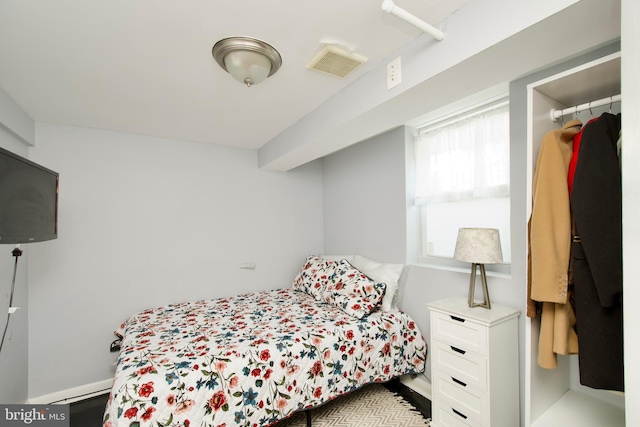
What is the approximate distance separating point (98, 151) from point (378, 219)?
2.67 metres

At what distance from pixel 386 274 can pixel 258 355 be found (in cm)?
132

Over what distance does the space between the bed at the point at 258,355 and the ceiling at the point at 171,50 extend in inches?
64.8

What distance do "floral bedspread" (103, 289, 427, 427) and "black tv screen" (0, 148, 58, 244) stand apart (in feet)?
2.83

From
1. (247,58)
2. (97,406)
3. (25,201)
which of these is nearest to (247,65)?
(247,58)

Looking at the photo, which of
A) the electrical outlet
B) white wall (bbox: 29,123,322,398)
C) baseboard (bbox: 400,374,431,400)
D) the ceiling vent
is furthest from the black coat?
white wall (bbox: 29,123,322,398)

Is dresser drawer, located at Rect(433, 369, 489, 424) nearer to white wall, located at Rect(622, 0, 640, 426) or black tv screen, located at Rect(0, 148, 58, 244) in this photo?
white wall, located at Rect(622, 0, 640, 426)

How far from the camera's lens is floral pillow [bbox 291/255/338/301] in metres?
2.89

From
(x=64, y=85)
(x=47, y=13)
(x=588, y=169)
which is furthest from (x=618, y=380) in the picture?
(x=64, y=85)

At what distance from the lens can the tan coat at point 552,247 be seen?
1.27 meters

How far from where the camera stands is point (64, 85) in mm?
1883

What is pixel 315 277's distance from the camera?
3064mm

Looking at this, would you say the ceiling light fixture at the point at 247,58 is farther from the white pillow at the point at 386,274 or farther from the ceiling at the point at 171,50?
the white pillow at the point at 386,274

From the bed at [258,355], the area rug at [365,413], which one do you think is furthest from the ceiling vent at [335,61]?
the area rug at [365,413]

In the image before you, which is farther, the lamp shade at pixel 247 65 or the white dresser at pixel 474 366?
the white dresser at pixel 474 366
